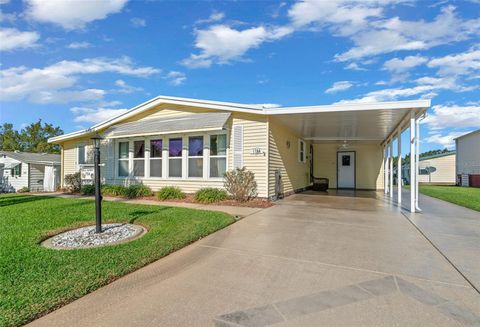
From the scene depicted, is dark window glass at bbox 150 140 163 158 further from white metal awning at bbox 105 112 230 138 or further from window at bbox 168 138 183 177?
white metal awning at bbox 105 112 230 138

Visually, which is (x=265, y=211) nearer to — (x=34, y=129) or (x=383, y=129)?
(x=383, y=129)

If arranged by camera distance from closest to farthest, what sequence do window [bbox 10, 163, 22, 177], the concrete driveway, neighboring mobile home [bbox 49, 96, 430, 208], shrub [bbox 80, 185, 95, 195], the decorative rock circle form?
the concrete driveway, the decorative rock circle, neighboring mobile home [bbox 49, 96, 430, 208], shrub [bbox 80, 185, 95, 195], window [bbox 10, 163, 22, 177]

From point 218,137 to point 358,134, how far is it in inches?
260

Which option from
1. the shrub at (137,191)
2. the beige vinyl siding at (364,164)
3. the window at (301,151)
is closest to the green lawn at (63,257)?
the shrub at (137,191)

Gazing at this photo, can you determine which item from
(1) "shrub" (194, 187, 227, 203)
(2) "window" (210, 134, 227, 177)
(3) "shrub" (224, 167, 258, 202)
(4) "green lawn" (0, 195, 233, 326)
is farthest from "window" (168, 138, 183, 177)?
(4) "green lawn" (0, 195, 233, 326)

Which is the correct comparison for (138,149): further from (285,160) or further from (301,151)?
(301,151)

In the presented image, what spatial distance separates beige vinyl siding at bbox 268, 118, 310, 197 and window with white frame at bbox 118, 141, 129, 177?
21.5ft

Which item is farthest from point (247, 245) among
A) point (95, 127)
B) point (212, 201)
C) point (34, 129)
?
point (34, 129)

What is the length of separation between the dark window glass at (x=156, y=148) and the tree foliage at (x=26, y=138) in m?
35.9

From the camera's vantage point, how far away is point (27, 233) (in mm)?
4879

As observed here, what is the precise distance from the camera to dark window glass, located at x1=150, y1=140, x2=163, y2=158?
11.0 meters

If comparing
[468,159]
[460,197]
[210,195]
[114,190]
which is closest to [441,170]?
[468,159]

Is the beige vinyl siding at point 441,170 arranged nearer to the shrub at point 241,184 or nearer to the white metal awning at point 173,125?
the shrub at point 241,184

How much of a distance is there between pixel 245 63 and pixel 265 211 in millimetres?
9000
